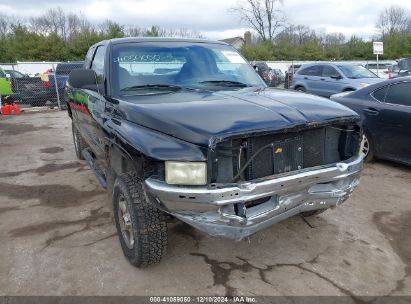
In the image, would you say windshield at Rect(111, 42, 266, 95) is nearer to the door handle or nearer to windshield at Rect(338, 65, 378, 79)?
the door handle

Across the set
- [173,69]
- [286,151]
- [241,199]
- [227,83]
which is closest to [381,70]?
[227,83]

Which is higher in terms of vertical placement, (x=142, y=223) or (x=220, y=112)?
(x=220, y=112)

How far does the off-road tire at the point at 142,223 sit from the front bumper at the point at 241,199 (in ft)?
0.86

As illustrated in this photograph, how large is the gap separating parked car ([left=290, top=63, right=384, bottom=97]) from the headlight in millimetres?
10424

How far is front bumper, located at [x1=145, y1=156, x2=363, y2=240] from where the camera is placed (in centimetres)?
255

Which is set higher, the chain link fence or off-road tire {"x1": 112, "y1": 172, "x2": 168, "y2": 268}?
the chain link fence

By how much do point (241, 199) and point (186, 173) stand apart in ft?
1.33

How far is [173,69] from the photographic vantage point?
3926mm

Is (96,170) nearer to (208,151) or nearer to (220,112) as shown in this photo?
(220,112)

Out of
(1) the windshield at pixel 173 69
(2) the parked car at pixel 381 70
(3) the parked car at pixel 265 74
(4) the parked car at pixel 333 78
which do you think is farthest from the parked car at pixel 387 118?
(2) the parked car at pixel 381 70

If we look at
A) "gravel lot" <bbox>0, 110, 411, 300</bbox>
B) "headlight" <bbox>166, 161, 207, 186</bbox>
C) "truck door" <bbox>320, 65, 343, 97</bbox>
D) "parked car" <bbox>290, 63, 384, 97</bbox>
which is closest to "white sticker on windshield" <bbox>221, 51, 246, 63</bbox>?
"gravel lot" <bbox>0, 110, 411, 300</bbox>

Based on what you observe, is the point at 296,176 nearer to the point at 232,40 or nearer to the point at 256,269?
the point at 256,269

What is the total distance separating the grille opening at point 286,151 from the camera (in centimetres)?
272

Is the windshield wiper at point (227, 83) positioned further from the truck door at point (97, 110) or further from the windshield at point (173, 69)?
the truck door at point (97, 110)
